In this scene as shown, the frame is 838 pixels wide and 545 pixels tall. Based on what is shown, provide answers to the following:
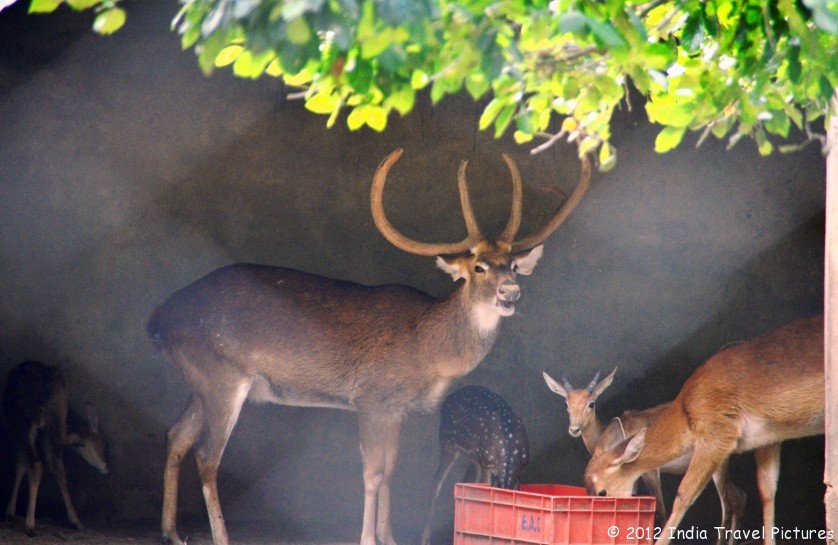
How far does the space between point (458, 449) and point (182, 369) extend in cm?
162

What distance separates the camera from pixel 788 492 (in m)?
7.27

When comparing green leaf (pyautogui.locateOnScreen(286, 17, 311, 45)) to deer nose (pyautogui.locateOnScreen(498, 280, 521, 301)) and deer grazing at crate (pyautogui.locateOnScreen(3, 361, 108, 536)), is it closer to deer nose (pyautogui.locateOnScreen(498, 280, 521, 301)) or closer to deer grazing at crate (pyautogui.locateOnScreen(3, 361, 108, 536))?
deer nose (pyautogui.locateOnScreen(498, 280, 521, 301))

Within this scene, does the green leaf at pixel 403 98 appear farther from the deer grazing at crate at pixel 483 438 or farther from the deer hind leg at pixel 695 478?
the deer hind leg at pixel 695 478

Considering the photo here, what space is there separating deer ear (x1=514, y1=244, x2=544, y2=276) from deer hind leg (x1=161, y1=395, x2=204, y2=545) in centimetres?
197

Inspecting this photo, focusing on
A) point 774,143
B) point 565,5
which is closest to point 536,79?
point 565,5

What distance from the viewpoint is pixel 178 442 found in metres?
6.62

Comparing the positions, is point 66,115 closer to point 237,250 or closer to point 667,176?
point 237,250

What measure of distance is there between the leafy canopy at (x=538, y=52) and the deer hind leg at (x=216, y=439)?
11.1 feet

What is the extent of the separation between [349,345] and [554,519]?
1.80 meters

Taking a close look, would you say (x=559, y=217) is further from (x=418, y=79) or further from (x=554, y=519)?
(x=418, y=79)

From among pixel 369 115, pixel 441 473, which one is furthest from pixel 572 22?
pixel 441 473

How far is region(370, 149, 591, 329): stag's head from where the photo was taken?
21.1 feet

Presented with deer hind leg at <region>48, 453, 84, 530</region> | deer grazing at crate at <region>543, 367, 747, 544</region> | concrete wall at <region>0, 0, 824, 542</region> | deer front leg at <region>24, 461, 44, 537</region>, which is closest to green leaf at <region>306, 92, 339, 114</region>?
deer grazing at crate at <region>543, 367, 747, 544</region>

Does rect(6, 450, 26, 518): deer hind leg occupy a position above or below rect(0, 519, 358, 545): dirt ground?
above
